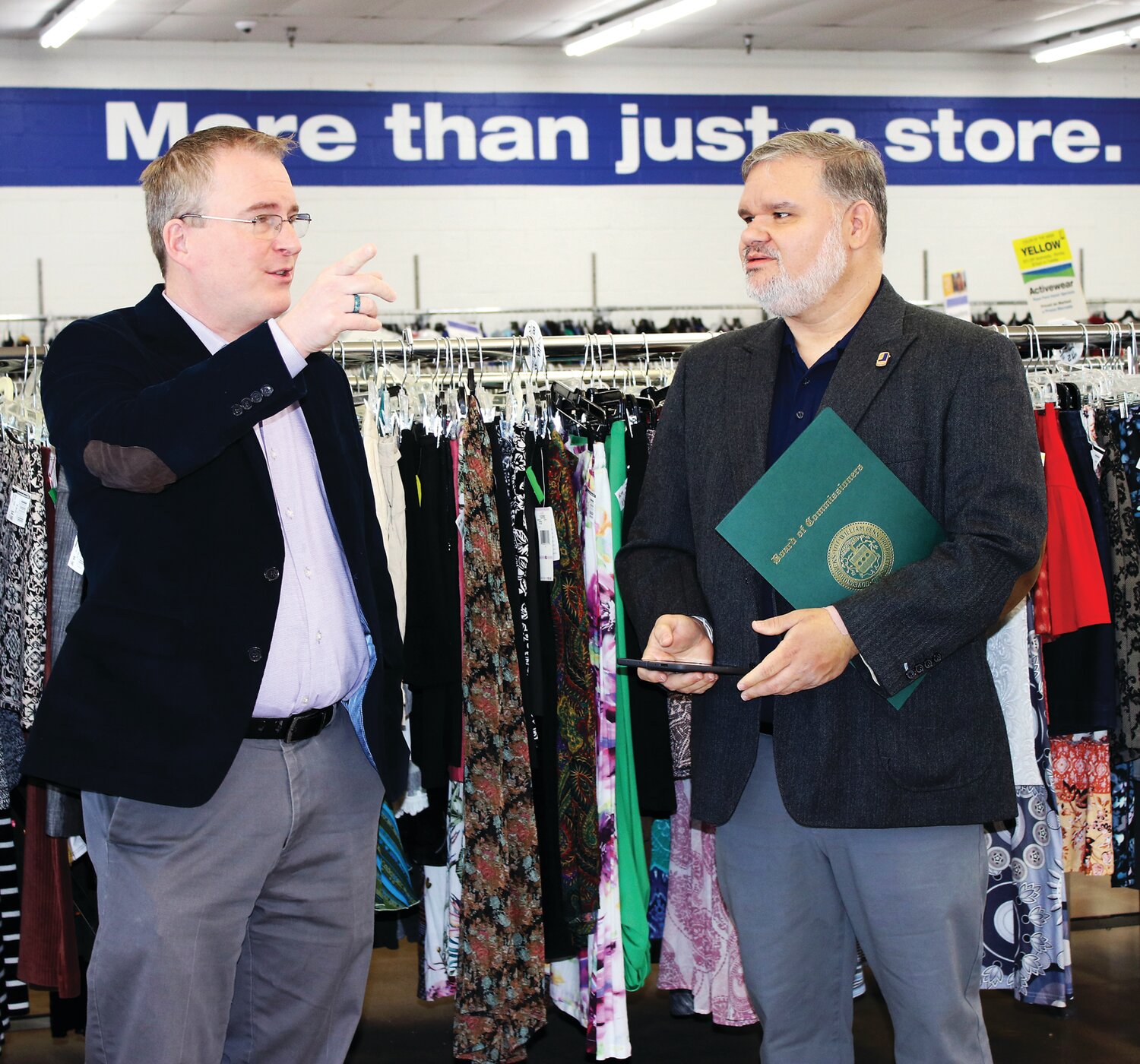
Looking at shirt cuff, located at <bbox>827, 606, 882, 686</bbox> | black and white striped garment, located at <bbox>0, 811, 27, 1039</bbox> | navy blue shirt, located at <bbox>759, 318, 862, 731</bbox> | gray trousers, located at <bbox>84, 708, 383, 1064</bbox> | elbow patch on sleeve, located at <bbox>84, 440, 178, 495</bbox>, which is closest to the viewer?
elbow patch on sleeve, located at <bbox>84, 440, 178, 495</bbox>

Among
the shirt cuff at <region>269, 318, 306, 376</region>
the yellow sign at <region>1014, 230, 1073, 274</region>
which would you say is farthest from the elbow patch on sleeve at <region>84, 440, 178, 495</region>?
the yellow sign at <region>1014, 230, 1073, 274</region>

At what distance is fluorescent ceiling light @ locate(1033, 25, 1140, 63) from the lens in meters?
9.24

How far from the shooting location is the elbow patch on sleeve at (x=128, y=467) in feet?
5.58

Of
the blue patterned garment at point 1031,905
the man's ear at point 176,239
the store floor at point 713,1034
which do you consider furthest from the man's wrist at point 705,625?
the store floor at point 713,1034

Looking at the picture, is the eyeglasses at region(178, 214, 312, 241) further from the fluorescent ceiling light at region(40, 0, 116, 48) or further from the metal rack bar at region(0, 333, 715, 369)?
the fluorescent ceiling light at region(40, 0, 116, 48)

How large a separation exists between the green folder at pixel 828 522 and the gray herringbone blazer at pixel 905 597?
0.06 metres

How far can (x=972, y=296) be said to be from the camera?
32.4ft

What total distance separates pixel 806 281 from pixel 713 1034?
2.33 metres

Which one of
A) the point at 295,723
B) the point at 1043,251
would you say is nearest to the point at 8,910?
the point at 295,723

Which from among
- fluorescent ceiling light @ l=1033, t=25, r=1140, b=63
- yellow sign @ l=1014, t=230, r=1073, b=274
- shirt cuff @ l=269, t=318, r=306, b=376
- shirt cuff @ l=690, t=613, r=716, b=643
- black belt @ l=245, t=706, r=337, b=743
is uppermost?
fluorescent ceiling light @ l=1033, t=25, r=1140, b=63

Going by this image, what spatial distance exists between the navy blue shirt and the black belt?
0.76 metres

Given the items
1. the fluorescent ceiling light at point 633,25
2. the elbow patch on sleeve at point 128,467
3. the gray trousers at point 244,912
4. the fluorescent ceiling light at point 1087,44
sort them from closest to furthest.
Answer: the elbow patch on sleeve at point 128,467, the gray trousers at point 244,912, the fluorescent ceiling light at point 633,25, the fluorescent ceiling light at point 1087,44

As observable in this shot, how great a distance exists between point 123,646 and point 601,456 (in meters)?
1.53

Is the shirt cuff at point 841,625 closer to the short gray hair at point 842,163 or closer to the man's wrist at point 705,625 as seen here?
the man's wrist at point 705,625
